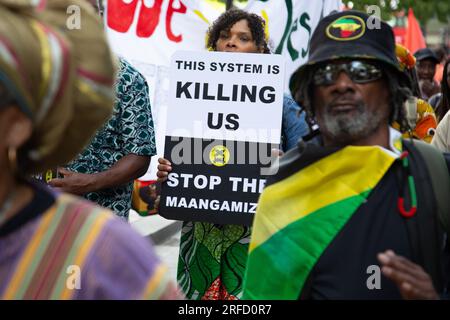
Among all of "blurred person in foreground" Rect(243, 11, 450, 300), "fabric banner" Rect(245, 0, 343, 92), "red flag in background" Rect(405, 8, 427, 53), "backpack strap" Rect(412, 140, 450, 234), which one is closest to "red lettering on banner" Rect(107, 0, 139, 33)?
→ "fabric banner" Rect(245, 0, 343, 92)

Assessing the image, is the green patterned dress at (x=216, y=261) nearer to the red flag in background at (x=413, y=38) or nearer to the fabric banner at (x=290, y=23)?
the fabric banner at (x=290, y=23)

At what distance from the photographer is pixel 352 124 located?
10.3 feet

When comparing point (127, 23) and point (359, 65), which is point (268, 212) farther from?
point (127, 23)

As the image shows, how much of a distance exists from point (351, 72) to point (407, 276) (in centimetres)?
78

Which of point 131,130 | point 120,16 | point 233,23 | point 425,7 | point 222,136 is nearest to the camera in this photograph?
point 131,130

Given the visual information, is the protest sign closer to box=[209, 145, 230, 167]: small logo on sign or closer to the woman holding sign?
box=[209, 145, 230, 167]: small logo on sign

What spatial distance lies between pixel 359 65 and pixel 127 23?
4820 mm

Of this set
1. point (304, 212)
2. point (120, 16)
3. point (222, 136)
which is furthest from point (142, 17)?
point (304, 212)

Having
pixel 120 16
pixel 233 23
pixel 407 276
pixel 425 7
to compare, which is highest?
pixel 425 7

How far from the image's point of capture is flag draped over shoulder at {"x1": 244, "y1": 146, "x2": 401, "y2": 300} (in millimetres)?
2984

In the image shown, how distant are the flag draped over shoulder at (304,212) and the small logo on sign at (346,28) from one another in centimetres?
38

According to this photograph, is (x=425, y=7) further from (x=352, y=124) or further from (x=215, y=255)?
(x=352, y=124)

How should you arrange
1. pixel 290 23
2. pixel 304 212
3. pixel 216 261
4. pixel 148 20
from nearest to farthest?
1. pixel 304 212
2. pixel 216 261
3. pixel 148 20
4. pixel 290 23

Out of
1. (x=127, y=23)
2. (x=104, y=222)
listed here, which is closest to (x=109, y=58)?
(x=104, y=222)
